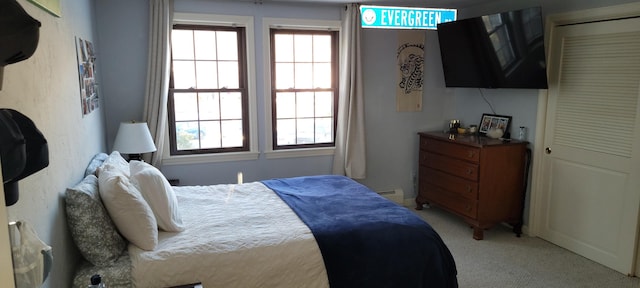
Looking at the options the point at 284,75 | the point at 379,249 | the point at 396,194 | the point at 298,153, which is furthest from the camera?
the point at 396,194

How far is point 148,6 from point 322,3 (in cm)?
162

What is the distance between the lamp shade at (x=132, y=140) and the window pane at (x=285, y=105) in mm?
1355

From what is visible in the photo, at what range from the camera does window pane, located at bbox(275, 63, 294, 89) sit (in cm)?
418

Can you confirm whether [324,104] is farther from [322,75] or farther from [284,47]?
[284,47]

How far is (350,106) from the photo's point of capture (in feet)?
14.0

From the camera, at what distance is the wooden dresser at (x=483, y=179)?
146 inches

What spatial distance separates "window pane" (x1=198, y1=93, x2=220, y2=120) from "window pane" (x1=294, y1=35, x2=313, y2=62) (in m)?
0.92

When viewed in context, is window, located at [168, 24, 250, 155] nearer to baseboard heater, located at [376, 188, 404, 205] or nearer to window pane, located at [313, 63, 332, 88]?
window pane, located at [313, 63, 332, 88]

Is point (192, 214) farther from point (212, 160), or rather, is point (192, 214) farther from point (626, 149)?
point (626, 149)

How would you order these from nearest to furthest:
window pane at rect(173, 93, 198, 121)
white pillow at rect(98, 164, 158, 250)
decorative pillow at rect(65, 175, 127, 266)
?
decorative pillow at rect(65, 175, 127, 266) < white pillow at rect(98, 164, 158, 250) < window pane at rect(173, 93, 198, 121)

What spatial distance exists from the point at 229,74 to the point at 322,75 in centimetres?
97

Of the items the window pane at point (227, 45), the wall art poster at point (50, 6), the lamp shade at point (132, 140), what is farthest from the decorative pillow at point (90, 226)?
the window pane at point (227, 45)

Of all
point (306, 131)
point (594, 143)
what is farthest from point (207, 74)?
point (594, 143)

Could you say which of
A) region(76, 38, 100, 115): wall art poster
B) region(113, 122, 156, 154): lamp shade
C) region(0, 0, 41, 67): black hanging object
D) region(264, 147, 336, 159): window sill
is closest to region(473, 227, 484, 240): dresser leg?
region(264, 147, 336, 159): window sill
